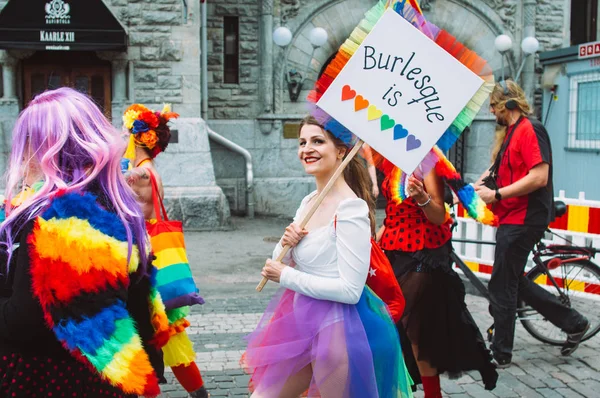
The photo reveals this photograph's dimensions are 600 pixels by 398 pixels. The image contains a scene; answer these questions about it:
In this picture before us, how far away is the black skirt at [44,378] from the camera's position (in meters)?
2.15

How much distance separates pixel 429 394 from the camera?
4.17 meters

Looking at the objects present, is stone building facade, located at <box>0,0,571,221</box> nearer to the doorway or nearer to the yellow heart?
the doorway

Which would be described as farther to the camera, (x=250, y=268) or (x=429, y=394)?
(x=250, y=268)

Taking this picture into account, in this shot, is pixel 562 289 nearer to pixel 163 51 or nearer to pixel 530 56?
pixel 163 51

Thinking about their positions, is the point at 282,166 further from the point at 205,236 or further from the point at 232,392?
the point at 232,392

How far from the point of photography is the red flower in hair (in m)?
4.69

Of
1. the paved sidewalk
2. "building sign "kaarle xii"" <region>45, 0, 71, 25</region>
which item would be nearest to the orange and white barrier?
the paved sidewalk

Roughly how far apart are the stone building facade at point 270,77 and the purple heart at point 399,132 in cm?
946

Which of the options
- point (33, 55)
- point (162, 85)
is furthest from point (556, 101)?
point (33, 55)

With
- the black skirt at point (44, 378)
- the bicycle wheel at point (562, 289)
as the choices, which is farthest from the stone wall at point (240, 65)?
the black skirt at point (44, 378)

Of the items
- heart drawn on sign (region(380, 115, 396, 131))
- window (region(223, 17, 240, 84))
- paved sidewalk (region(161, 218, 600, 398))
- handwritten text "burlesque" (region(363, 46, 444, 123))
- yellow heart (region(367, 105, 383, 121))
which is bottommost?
paved sidewalk (region(161, 218, 600, 398))

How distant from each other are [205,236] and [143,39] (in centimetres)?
364

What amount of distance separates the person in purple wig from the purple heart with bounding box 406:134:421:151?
1.31 metres

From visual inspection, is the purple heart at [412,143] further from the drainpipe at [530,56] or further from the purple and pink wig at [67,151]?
the drainpipe at [530,56]
